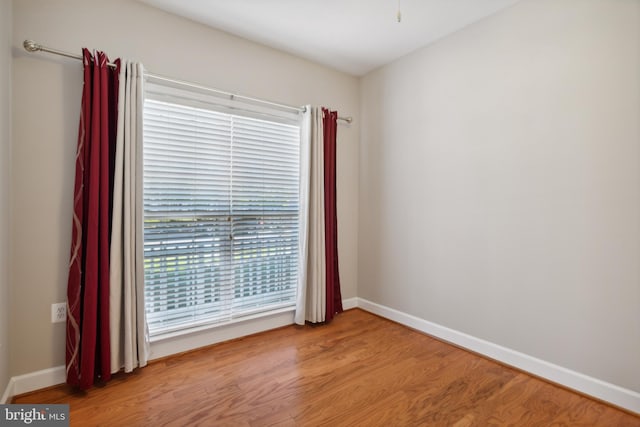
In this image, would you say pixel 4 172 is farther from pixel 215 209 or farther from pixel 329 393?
pixel 329 393

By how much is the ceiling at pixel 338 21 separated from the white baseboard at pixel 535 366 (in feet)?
8.18

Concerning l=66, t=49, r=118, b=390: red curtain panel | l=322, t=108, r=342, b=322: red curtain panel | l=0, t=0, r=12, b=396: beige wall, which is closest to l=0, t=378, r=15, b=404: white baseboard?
l=0, t=0, r=12, b=396: beige wall

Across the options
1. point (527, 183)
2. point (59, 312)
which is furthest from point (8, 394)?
point (527, 183)

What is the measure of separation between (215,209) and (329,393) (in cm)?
158

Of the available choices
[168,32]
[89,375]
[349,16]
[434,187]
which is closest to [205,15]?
[168,32]

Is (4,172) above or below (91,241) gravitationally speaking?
above

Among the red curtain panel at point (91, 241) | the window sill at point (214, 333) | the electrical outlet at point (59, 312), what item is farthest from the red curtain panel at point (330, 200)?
the electrical outlet at point (59, 312)

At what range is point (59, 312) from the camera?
77.2 inches

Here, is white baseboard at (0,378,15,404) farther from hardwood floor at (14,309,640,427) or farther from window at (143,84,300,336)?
window at (143,84,300,336)

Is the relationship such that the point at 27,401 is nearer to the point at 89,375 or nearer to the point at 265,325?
the point at 89,375

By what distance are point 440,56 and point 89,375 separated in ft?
11.4

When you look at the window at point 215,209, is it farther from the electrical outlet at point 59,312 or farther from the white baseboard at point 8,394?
the white baseboard at point 8,394

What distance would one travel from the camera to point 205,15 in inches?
93.0

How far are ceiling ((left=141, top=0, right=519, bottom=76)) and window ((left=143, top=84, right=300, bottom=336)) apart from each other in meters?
0.60
